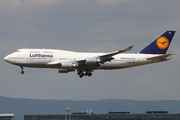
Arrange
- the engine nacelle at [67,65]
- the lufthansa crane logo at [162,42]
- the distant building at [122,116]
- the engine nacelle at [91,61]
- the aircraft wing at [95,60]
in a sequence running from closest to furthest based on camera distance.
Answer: the engine nacelle at [67,65] → the engine nacelle at [91,61] → the aircraft wing at [95,60] → the lufthansa crane logo at [162,42] → the distant building at [122,116]

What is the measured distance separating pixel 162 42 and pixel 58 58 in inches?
942

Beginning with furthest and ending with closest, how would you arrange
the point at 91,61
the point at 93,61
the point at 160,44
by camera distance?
1. the point at 160,44
2. the point at 93,61
3. the point at 91,61

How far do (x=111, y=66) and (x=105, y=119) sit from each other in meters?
54.0

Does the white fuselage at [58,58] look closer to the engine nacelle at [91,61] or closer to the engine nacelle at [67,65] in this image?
the engine nacelle at [67,65]

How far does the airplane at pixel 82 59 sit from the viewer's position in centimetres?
10481

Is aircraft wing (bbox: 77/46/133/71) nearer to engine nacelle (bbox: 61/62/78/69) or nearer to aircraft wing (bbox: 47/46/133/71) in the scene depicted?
aircraft wing (bbox: 47/46/133/71)

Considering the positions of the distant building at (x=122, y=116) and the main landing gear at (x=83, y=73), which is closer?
the main landing gear at (x=83, y=73)

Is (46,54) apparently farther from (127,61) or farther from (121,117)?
(121,117)

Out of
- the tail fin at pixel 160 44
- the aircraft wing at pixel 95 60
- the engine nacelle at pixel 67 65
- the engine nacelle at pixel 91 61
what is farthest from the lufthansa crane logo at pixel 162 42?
the engine nacelle at pixel 67 65

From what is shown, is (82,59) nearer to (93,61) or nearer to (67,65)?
(93,61)

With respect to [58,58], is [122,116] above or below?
below

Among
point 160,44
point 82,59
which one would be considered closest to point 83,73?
point 82,59

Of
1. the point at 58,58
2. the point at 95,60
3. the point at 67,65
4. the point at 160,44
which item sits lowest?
the point at 67,65

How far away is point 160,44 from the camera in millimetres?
118250
